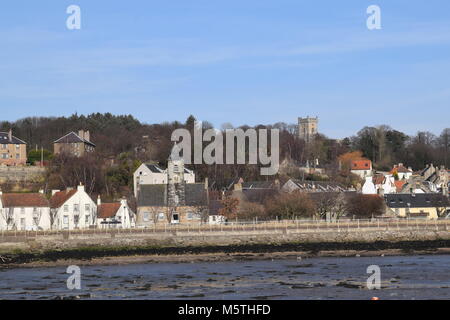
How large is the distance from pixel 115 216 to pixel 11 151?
3026 cm

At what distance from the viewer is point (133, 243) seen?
188 ft

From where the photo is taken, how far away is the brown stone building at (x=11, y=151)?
305 feet

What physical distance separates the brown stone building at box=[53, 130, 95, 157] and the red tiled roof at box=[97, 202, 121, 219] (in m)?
22.9

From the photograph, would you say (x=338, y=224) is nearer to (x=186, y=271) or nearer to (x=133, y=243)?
(x=133, y=243)

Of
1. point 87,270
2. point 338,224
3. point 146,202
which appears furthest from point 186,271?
point 146,202

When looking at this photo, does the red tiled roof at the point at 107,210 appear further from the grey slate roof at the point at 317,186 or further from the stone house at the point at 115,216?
the grey slate roof at the point at 317,186

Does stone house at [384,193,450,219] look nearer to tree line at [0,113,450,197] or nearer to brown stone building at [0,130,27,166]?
tree line at [0,113,450,197]

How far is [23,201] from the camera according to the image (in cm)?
6644

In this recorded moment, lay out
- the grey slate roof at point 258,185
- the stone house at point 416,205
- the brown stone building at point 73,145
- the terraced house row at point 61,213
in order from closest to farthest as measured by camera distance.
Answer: the terraced house row at point 61,213 → the stone house at point 416,205 → the grey slate roof at point 258,185 → the brown stone building at point 73,145

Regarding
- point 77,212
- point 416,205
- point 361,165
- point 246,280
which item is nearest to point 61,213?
point 77,212

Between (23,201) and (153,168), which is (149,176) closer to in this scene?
(153,168)

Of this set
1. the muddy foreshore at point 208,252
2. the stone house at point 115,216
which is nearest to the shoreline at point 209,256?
the muddy foreshore at point 208,252

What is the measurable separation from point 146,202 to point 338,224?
54.1 ft

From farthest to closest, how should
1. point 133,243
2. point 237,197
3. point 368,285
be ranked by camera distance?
point 237,197
point 133,243
point 368,285
